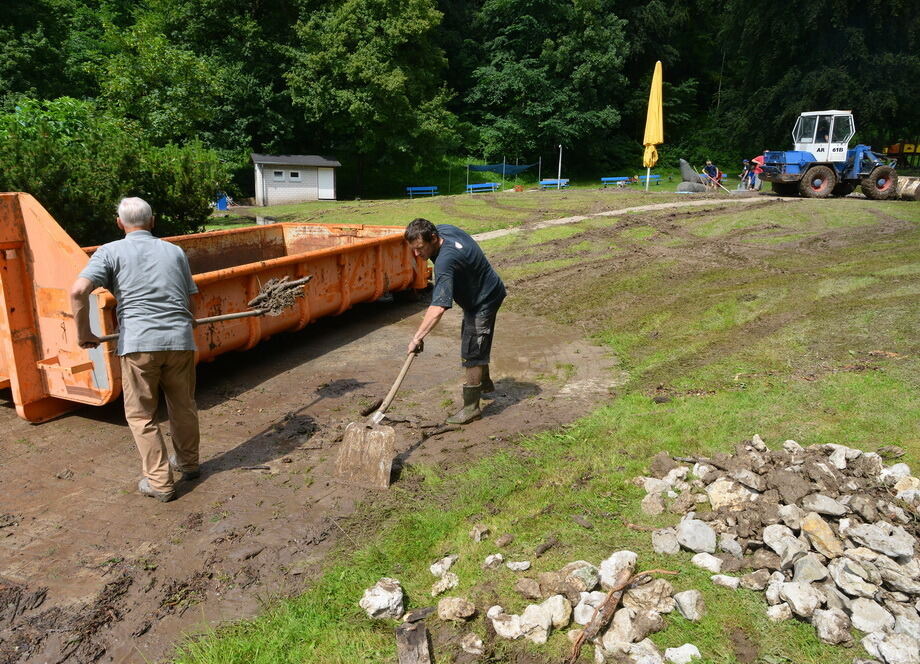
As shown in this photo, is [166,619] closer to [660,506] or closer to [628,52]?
[660,506]

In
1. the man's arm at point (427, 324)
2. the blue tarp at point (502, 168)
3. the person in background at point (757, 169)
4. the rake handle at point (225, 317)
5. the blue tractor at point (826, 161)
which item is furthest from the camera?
the blue tarp at point (502, 168)

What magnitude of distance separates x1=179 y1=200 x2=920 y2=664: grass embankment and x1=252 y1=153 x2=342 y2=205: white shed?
23.9 meters

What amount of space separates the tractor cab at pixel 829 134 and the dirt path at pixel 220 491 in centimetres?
1620

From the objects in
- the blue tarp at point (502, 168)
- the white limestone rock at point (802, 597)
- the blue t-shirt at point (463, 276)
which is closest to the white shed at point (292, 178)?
the blue tarp at point (502, 168)

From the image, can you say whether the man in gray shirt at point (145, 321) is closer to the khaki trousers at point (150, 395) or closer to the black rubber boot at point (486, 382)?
the khaki trousers at point (150, 395)

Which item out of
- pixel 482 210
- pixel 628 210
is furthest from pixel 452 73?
pixel 628 210

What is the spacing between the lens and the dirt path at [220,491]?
10.3 ft

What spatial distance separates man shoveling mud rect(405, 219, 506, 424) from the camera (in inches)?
201

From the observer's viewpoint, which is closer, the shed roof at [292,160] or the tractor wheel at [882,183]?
the tractor wheel at [882,183]

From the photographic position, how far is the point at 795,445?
13.7 feet

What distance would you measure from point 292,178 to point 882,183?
24.6 m

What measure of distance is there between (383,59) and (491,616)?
31.8 meters

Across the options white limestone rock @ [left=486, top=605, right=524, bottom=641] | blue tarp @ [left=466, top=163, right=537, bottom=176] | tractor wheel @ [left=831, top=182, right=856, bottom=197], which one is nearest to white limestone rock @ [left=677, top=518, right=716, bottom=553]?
white limestone rock @ [left=486, top=605, right=524, bottom=641]

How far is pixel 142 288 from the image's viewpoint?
13.2 feet
